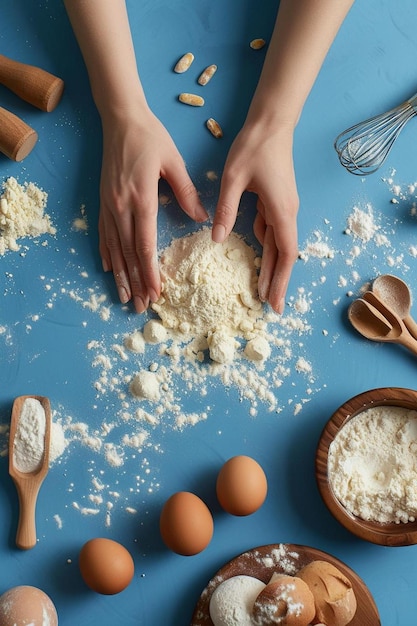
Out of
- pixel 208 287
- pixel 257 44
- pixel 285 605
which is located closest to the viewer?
pixel 285 605

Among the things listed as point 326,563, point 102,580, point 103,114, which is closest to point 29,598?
point 102,580

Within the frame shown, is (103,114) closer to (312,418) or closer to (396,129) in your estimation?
(396,129)

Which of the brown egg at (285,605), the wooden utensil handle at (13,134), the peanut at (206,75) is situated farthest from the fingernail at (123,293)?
the brown egg at (285,605)

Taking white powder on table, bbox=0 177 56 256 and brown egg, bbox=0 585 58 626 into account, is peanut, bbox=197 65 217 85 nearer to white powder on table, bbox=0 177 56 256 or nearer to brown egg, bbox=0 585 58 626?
white powder on table, bbox=0 177 56 256

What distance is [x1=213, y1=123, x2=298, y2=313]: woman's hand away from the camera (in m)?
1.16

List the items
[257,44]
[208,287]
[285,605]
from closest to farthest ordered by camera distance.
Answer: [285,605]
[208,287]
[257,44]

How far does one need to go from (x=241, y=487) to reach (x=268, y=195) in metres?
0.45

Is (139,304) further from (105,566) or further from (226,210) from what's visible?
(105,566)

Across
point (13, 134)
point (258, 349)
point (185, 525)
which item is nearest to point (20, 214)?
point (13, 134)

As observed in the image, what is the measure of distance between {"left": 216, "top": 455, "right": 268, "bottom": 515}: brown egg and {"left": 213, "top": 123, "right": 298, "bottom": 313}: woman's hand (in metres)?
0.26

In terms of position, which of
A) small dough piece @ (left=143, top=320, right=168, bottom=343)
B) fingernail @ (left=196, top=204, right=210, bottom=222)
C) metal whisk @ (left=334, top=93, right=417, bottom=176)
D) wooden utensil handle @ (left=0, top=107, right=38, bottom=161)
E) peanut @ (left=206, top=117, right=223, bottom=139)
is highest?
metal whisk @ (left=334, top=93, right=417, bottom=176)

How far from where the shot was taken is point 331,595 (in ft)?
3.48

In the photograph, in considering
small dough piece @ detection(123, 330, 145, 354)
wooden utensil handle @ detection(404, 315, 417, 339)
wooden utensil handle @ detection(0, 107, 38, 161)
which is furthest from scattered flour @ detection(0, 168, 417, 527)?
wooden utensil handle @ detection(0, 107, 38, 161)

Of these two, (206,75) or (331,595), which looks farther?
(206,75)
